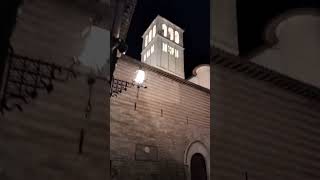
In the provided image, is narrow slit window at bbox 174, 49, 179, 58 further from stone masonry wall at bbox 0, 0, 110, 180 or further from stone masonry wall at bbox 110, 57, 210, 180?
stone masonry wall at bbox 0, 0, 110, 180

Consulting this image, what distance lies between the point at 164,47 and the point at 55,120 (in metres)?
15.4

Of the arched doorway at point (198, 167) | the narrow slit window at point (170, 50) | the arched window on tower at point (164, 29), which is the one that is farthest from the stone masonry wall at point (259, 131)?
the arched window on tower at point (164, 29)

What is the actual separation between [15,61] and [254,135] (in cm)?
283

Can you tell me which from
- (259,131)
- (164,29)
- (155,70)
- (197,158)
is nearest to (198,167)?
(197,158)

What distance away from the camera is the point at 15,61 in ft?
8.94

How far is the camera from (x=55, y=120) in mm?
2711

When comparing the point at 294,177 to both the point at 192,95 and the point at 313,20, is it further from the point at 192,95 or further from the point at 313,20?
the point at 192,95

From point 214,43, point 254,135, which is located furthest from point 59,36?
point 254,135

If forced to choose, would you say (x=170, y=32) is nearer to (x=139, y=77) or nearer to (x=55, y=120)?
(x=139, y=77)

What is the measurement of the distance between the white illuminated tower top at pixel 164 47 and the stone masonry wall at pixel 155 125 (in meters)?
7.93

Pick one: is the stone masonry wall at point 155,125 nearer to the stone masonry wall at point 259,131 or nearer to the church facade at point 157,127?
the church facade at point 157,127

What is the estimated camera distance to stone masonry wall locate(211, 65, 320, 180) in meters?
4.03

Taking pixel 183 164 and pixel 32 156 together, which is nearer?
pixel 32 156

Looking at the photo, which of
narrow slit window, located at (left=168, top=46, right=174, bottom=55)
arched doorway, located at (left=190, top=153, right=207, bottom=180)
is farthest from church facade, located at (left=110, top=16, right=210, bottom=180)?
narrow slit window, located at (left=168, top=46, right=174, bottom=55)
